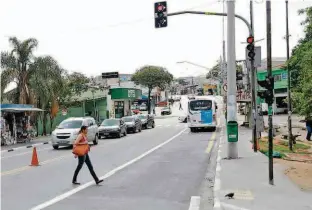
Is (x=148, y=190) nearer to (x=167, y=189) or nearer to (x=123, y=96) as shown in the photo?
(x=167, y=189)

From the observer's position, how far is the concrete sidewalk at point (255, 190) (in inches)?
350

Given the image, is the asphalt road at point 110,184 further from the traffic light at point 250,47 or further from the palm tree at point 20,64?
the palm tree at point 20,64

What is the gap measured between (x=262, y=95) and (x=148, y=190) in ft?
13.3

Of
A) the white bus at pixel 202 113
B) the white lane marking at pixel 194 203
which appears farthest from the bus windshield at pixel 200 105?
the white lane marking at pixel 194 203

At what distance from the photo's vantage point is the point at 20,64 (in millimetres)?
37188

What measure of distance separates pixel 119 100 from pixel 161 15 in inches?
2016

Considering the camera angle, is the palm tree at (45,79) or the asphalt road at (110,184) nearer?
the asphalt road at (110,184)

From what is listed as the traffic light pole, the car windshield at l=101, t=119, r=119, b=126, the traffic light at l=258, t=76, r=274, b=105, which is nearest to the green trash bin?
the traffic light pole

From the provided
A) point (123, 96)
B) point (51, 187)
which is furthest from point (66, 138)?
point (123, 96)

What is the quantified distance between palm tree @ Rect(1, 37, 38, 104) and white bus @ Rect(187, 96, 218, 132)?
14.2 meters

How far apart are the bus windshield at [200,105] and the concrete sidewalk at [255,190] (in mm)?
22895

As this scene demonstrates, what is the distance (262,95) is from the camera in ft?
39.1

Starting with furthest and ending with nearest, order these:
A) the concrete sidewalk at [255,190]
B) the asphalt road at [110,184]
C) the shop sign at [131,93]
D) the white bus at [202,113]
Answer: the shop sign at [131,93] → the white bus at [202,113] → the asphalt road at [110,184] → the concrete sidewalk at [255,190]

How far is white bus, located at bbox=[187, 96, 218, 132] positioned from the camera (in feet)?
123
